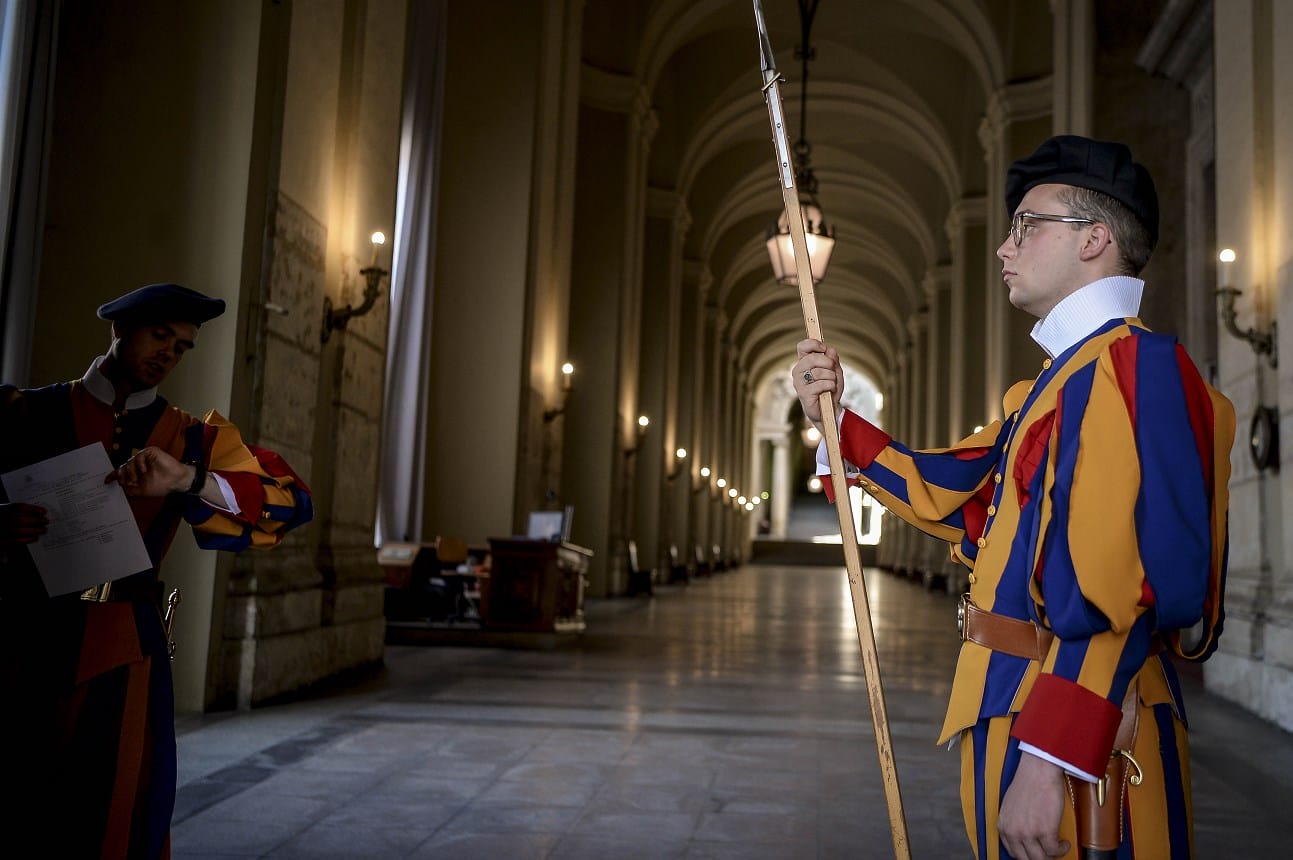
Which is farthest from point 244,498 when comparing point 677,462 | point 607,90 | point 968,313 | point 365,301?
point 677,462

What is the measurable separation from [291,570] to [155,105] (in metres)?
2.53

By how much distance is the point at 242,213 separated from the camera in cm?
588

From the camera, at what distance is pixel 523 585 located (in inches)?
390

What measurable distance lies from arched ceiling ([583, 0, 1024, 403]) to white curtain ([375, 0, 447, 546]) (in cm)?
699

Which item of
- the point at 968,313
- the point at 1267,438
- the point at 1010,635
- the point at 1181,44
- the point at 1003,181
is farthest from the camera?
the point at 968,313

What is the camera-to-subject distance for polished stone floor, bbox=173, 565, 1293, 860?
376 centimetres

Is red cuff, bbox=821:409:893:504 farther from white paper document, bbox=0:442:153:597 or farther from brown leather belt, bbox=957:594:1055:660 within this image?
white paper document, bbox=0:442:153:597

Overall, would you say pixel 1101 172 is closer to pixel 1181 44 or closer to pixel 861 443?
pixel 861 443

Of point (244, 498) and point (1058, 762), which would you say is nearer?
point (1058, 762)

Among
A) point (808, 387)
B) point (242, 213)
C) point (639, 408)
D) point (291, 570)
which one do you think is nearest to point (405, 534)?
point (291, 570)

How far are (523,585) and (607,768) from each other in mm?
5106

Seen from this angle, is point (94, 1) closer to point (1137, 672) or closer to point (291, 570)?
point (291, 570)

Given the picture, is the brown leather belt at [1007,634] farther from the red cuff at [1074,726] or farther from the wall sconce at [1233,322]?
the wall sconce at [1233,322]

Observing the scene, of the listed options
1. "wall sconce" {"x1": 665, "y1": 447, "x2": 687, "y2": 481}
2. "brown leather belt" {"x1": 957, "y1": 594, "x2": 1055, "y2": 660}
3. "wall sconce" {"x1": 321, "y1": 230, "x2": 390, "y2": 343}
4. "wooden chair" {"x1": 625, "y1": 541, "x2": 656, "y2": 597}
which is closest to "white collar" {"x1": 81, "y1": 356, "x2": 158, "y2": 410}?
"brown leather belt" {"x1": 957, "y1": 594, "x2": 1055, "y2": 660}
